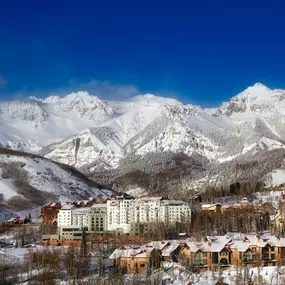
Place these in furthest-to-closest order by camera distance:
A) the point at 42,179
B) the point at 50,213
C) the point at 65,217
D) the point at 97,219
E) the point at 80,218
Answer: the point at 42,179 < the point at 50,213 < the point at 80,218 < the point at 65,217 < the point at 97,219

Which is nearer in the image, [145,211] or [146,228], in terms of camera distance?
[146,228]

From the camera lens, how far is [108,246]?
68250mm

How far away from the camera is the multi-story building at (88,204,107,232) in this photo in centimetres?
8938

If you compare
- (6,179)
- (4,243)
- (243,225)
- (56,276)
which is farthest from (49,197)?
(56,276)

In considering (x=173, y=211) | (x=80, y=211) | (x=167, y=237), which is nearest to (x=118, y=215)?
(x=80, y=211)

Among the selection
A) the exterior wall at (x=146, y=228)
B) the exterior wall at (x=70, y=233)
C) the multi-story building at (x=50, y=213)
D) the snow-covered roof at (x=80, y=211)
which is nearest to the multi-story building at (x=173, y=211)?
the exterior wall at (x=146, y=228)

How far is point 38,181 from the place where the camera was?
489 feet

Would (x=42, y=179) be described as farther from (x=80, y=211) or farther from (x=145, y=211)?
(x=145, y=211)

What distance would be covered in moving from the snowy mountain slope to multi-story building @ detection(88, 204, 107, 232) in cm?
4101

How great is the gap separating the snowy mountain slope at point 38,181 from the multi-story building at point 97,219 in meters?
41.0

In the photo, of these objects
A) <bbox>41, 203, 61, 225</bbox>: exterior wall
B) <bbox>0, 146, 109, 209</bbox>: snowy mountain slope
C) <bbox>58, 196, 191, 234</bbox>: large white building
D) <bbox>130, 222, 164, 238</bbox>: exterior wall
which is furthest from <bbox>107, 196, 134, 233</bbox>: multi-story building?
<bbox>0, 146, 109, 209</bbox>: snowy mountain slope

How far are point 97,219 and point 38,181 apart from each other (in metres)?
62.0

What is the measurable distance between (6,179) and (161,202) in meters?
65.9

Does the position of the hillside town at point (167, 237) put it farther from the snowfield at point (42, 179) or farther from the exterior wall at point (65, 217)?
the snowfield at point (42, 179)
